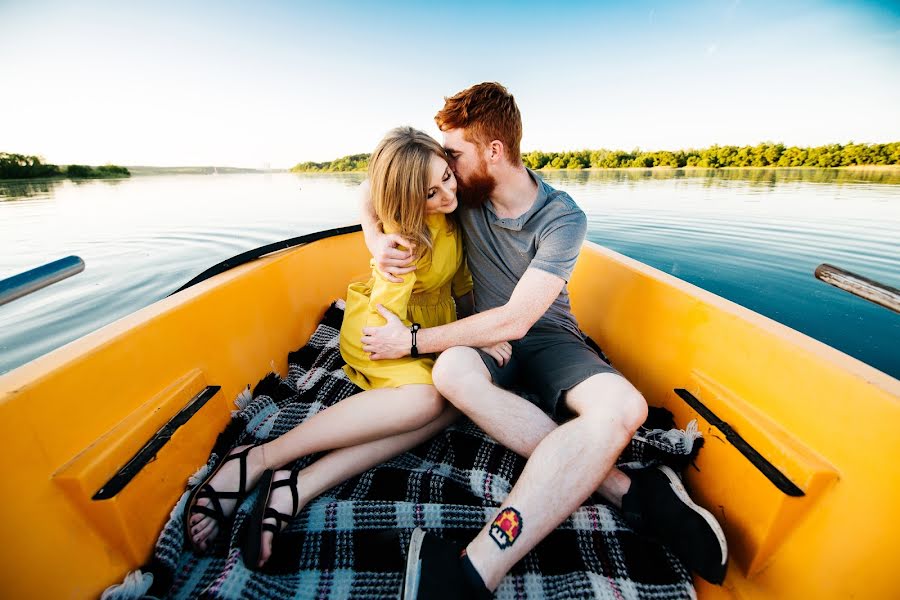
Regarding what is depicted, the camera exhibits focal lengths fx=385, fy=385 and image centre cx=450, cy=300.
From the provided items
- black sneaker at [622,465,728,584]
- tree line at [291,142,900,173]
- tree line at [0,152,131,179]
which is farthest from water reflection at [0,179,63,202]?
black sneaker at [622,465,728,584]

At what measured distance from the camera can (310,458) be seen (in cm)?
117

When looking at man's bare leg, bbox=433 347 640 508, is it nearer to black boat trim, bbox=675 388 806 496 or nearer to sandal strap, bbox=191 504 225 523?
black boat trim, bbox=675 388 806 496

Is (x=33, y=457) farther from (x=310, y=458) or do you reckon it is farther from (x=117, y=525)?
(x=310, y=458)

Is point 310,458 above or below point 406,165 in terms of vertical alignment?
below

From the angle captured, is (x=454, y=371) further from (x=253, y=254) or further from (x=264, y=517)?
(x=253, y=254)

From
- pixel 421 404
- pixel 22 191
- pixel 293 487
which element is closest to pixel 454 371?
pixel 421 404

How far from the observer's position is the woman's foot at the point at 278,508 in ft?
2.82

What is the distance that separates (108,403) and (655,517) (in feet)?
4.02

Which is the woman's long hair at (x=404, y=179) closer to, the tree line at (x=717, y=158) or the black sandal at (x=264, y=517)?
the black sandal at (x=264, y=517)

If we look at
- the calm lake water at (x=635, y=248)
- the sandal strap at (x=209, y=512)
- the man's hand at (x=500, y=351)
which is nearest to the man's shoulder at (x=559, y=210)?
the man's hand at (x=500, y=351)

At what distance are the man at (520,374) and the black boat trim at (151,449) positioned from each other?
47 cm

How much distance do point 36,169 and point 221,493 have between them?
40751 mm

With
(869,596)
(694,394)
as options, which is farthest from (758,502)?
(694,394)

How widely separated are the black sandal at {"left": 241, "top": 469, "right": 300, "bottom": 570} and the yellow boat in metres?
0.21
